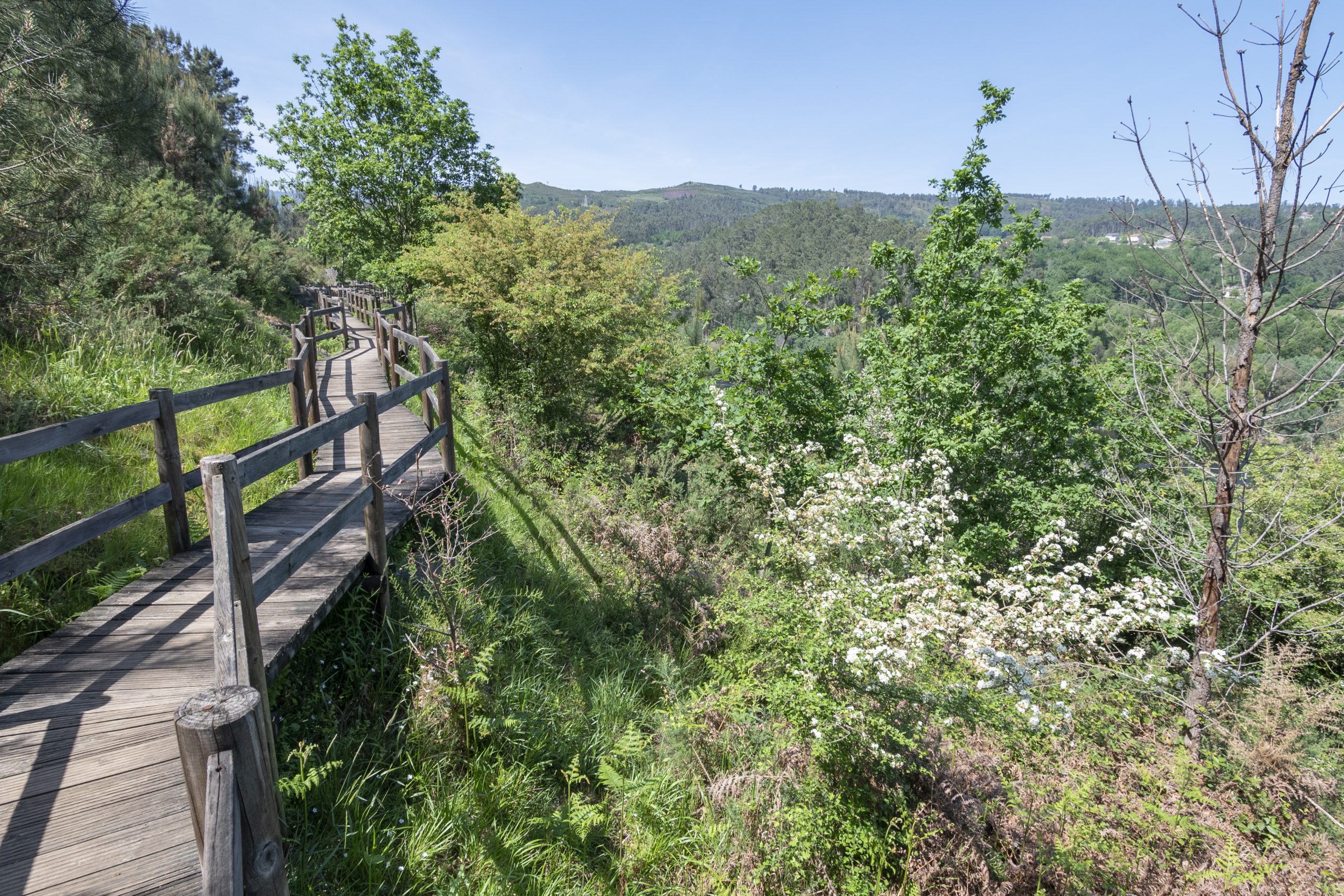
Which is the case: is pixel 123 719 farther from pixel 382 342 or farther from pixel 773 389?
pixel 382 342

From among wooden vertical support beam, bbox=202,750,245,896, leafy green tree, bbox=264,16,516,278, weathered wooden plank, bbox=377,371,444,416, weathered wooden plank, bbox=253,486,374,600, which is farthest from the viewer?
leafy green tree, bbox=264,16,516,278

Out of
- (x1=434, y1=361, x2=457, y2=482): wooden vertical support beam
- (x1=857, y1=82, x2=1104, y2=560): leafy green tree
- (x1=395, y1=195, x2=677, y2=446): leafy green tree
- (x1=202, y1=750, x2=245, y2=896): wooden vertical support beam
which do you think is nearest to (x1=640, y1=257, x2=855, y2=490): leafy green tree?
(x1=857, y1=82, x2=1104, y2=560): leafy green tree

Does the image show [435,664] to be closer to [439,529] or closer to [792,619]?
[439,529]

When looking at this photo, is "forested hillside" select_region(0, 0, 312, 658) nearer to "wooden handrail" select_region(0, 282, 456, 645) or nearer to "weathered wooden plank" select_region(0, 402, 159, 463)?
"wooden handrail" select_region(0, 282, 456, 645)

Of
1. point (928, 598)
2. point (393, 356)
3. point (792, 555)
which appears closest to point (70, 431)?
point (792, 555)

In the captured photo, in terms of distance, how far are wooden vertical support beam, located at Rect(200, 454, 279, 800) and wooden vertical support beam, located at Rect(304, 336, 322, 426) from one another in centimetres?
478

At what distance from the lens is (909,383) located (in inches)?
347

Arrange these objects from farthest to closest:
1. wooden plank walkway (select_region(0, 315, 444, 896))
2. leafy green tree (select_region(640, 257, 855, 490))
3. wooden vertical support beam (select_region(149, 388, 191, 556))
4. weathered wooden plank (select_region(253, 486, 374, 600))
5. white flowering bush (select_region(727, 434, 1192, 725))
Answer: leafy green tree (select_region(640, 257, 855, 490)) < white flowering bush (select_region(727, 434, 1192, 725)) < wooden vertical support beam (select_region(149, 388, 191, 556)) < weathered wooden plank (select_region(253, 486, 374, 600)) < wooden plank walkway (select_region(0, 315, 444, 896))

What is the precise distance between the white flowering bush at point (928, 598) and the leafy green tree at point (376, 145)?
54.0ft

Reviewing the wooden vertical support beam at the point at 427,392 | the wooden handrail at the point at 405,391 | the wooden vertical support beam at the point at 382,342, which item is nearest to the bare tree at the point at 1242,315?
the wooden handrail at the point at 405,391

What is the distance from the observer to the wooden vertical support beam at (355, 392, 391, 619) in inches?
155

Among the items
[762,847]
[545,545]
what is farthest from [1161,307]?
[545,545]

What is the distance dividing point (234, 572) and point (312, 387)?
18.1ft

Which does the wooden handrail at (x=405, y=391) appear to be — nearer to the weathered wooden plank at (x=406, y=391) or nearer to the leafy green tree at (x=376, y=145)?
the weathered wooden plank at (x=406, y=391)
